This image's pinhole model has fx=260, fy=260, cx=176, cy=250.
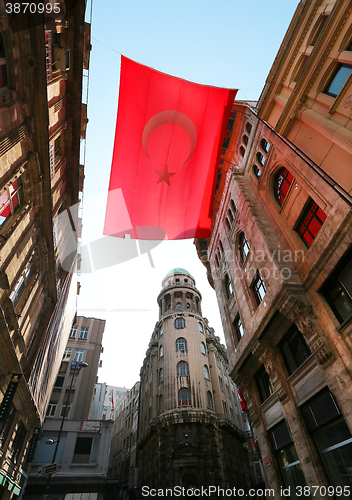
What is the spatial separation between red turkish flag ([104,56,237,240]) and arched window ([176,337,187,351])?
3286cm

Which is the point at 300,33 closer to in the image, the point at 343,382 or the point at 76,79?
the point at 76,79

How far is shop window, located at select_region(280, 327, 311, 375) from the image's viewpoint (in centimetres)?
1358

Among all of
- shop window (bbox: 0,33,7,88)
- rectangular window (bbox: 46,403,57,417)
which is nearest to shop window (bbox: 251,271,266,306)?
shop window (bbox: 0,33,7,88)

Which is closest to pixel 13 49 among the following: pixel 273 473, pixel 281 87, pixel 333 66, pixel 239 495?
pixel 333 66

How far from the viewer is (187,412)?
3838cm

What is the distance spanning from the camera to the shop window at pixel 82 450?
32812 mm

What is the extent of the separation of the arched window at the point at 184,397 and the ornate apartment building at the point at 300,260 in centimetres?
2441

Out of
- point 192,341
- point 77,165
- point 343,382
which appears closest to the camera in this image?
point 343,382

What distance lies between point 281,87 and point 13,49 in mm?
15529

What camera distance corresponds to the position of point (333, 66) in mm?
12719

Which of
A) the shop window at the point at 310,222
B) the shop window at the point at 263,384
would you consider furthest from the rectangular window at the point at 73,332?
the shop window at the point at 310,222

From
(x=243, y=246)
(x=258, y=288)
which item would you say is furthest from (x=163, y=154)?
(x=258, y=288)

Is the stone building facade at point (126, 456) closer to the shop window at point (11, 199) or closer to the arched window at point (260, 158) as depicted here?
the shop window at point (11, 199)

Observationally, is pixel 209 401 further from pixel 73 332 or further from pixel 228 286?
pixel 228 286
